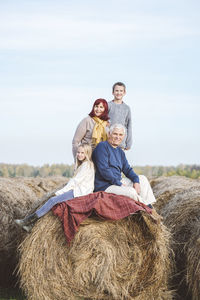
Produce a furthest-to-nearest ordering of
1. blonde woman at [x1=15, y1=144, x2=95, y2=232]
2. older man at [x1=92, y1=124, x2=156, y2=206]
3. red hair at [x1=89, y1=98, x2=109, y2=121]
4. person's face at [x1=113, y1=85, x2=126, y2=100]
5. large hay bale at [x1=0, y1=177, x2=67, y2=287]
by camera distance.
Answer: person's face at [x1=113, y1=85, x2=126, y2=100] < large hay bale at [x1=0, y1=177, x2=67, y2=287] < red hair at [x1=89, y1=98, x2=109, y2=121] < older man at [x1=92, y1=124, x2=156, y2=206] < blonde woman at [x1=15, y1=144, x2=95, y2=232]

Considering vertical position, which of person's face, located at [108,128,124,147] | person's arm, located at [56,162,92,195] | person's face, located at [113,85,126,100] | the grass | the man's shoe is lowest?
the grass

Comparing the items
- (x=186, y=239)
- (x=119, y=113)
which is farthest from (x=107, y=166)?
(x=119, y=113)

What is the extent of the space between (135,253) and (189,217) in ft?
5.14

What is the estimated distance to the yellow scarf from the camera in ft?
28.9

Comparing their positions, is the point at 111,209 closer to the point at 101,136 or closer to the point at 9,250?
the point at 101,136

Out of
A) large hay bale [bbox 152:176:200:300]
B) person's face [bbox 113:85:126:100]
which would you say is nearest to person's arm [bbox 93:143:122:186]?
large hay bale [bbox 152:176:200:300]

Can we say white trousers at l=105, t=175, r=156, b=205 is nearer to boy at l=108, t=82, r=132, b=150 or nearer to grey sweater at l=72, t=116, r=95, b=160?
grey sweater at l=72, t=116, r=95, b=160

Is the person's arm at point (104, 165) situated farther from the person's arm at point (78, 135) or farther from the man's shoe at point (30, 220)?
the man's shoe at point (30, 220)

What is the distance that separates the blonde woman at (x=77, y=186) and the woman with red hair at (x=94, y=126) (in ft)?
2.73

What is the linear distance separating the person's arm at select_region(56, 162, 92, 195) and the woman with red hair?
1.05 metres

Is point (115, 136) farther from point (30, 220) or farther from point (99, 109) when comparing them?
point (30, 220)

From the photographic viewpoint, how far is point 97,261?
7.10m

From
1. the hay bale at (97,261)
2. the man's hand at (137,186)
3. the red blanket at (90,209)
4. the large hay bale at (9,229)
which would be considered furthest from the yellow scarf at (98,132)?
the hay bale at (97,261)

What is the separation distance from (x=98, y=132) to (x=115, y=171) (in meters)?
1.12
